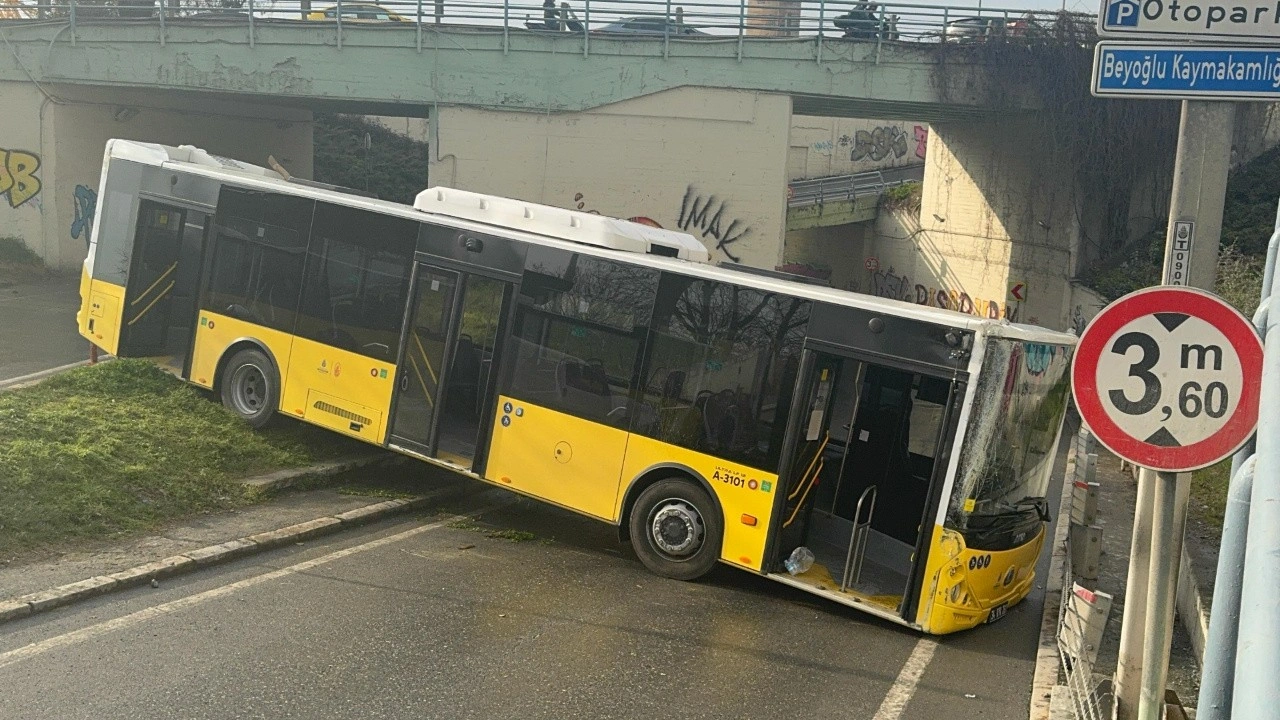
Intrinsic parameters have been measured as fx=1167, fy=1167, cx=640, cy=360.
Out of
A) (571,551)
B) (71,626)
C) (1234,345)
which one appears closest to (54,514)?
(71,626)

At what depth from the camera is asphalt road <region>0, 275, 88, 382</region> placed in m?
15.5

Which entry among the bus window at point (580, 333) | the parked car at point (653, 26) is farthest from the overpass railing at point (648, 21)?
the bus window at point (580, 333)

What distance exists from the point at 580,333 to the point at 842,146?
33727 millimetres

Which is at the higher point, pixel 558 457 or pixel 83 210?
pixel 83 210

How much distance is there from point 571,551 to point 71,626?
435 cm

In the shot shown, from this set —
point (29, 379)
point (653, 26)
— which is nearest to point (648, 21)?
point (653, 26)

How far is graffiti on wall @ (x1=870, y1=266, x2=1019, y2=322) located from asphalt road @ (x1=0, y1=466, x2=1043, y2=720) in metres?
17.0

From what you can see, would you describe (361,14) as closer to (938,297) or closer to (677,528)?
(938,297)

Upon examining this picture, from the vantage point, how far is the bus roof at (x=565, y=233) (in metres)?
9.12

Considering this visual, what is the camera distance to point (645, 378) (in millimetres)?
10125

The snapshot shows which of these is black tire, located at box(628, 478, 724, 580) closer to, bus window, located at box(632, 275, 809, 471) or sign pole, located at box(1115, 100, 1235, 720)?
bus window, located at box(632, 275, 809, 471)

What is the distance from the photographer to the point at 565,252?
10.7 metres

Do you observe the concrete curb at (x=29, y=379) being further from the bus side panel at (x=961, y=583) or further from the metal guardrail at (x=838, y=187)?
→ the metal guardrail at (x=838, y=187)

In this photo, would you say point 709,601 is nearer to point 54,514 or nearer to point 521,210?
point 521,210
